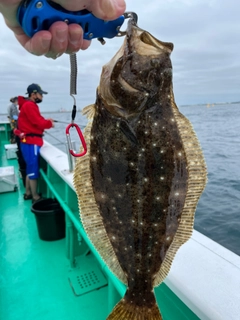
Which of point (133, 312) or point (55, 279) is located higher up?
point (133, 312)

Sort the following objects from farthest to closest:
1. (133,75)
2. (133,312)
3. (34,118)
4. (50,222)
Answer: (34,118) → (50,222) → (133,312) → (133,75)

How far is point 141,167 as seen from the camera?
141 cm

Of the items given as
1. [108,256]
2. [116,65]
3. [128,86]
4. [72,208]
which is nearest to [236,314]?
[108,256]

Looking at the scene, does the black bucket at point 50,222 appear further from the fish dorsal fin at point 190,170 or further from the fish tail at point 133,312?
the fish dorsal fin at point 190,170

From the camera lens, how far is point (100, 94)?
147 cm

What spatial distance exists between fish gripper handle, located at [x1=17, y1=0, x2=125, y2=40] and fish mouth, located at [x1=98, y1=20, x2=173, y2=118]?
13cm

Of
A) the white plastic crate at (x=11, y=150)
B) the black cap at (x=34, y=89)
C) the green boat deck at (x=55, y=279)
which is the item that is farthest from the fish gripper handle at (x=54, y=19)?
the white plastic crate at (x=11, y=150)

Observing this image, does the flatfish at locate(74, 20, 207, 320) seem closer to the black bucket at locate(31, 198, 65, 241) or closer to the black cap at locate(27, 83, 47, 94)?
the black bucket at locate(31, 198, 65, 241)

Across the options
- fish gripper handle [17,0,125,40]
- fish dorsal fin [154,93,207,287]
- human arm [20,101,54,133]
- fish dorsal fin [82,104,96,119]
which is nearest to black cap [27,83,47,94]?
human arm [20,101,54,133]

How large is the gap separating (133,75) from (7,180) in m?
6.73

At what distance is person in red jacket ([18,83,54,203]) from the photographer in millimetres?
6348

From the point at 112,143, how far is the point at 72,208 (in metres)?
3.00

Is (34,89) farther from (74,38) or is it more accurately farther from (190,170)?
(190,170)

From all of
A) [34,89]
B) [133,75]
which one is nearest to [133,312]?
[133,75]
